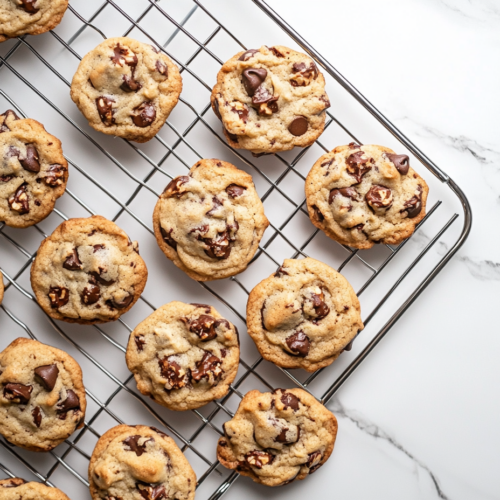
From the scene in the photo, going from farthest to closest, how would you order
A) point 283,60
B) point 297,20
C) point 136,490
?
point 297,20 < point 283,60 < point 136,490

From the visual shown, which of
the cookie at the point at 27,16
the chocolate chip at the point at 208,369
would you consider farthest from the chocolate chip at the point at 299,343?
the cookie at the point at 27,16

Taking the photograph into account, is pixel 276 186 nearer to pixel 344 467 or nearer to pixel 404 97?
pixel 404 97

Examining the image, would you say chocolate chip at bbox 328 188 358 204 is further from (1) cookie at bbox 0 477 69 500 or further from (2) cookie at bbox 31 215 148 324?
(1) cookie at bbox 0 477 69 500

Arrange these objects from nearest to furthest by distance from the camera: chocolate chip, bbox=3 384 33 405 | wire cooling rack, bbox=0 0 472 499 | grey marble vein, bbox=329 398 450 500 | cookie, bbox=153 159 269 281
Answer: chocolate chip, bbox=3 384 33 405, cookie, bbox=153 159 269 281, wire cooling rack, bbox=0 0 472 499, grey marble vein, bbox=329 398 450 500

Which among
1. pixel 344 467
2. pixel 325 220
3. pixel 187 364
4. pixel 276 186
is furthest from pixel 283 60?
pixel 344 467

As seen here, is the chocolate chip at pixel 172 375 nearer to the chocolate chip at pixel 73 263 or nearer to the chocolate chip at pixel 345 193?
the chocolate chip at pixel 73 263

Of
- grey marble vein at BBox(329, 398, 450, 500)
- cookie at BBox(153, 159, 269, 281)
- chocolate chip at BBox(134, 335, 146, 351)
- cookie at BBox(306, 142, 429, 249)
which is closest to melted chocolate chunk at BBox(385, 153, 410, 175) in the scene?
cookie at BBox(306, 142, 429, 249)

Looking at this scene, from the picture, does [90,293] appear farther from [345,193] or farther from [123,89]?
[345,193]
